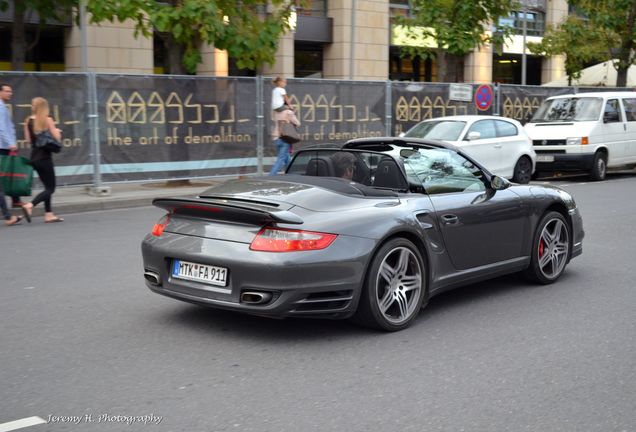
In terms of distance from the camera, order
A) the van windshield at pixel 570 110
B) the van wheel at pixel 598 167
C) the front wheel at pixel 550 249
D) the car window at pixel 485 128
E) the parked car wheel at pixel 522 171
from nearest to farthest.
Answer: the front wheel at pixel 550 249
the car window at pixel 485 128
the parked car wheel at pixel 522 171
the van wheel at pixel 598 167
the van windshield at pixel 570 110

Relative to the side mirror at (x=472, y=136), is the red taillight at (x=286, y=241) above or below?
below

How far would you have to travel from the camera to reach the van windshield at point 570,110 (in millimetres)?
19062

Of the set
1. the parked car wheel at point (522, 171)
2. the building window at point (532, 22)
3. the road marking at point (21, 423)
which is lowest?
the road marking at point (21, 423)

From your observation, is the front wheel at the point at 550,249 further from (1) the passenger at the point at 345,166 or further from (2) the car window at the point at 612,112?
(2) the car window at the point at 612,112

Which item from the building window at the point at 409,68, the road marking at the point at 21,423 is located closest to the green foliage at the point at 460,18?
the building window at the point at 409,68

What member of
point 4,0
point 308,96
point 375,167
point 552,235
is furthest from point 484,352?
point 4,0

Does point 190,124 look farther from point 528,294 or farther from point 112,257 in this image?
point 528,294

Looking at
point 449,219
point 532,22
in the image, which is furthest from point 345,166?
point 532,22

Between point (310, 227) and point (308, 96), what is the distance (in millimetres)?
12298

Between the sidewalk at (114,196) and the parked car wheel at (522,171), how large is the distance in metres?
6.35

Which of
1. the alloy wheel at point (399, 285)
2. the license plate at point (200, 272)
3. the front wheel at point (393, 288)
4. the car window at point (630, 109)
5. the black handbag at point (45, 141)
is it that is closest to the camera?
the license plate at point (200, 272)

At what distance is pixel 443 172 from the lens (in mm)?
6660

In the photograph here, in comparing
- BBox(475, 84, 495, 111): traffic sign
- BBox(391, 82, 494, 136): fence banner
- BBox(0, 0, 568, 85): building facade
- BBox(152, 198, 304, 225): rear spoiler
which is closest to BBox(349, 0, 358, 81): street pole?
BBox(0, 0, 568, 85): building facade

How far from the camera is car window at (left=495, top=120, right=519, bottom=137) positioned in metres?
16.9
